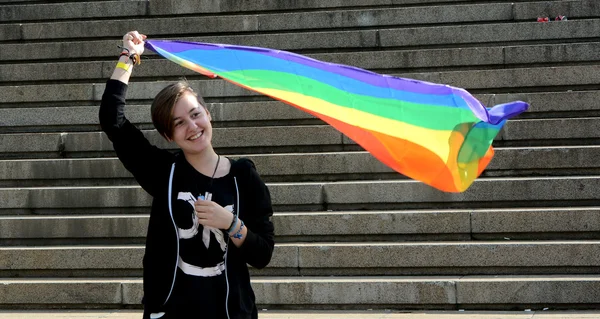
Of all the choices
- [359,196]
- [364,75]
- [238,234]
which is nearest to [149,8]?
[359,196]

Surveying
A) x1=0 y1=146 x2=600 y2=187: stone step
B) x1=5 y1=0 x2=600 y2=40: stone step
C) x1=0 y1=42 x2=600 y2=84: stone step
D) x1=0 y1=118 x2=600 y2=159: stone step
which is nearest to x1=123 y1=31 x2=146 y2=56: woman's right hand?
x1=0 y1=146 x2=600 y2=187: stone step

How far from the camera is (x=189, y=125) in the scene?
321 cm

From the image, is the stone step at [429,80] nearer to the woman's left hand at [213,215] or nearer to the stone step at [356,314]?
the stone step at [356,314]

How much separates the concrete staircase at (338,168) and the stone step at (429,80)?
0.02 meters

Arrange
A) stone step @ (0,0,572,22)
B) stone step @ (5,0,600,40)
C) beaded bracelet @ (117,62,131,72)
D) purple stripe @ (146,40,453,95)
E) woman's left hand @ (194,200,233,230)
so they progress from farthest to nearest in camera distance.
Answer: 1. stone step @ (0,0,572,22)
2. stone step @ (5,0,600,40)
3. purple stripe @ (146,40,453,95)
4. beaded bracelet @ (117,62,131,72)
5. woman's left hand @ (194,200,233,230)

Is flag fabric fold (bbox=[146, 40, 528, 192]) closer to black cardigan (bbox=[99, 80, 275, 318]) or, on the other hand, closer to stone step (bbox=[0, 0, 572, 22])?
black cardigan (bbox=[99, 80, 275, 318])

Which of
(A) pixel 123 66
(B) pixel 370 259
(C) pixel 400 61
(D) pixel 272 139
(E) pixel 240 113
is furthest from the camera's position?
(C) pixel 400 61

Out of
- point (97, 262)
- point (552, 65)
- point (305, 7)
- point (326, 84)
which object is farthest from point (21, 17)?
point (326, 84)

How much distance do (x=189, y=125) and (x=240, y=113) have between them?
6.42 m

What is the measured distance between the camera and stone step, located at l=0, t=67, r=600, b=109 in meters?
9.37

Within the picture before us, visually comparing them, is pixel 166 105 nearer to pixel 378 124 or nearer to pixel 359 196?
pixel 378 124

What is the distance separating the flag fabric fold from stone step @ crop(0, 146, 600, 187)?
474 centimetres

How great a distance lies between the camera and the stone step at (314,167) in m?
8.45

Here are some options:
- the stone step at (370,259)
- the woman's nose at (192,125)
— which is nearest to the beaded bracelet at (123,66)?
the woman's nose at (192,125)
